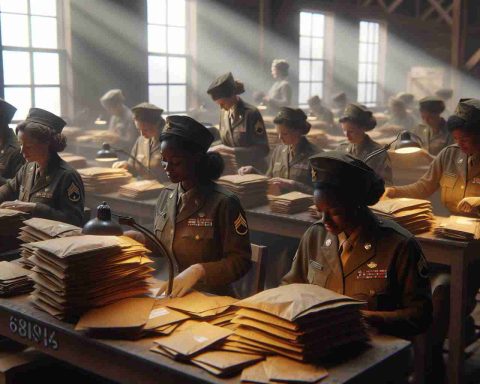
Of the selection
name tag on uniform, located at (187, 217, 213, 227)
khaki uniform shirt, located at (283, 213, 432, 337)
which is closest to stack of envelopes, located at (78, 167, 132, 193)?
name tag on uniform, located at (187, 217, 213, 227)

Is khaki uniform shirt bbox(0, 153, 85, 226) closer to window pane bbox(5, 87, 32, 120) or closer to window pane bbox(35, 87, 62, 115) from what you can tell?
window pane bbox(5, 87, 32, 120)

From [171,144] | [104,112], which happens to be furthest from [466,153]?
[104,112]

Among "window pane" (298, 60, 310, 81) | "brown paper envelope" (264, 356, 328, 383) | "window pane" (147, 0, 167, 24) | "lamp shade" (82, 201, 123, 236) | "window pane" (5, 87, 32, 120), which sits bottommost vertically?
"brown paper envelope" (264, 356, 328, 383)

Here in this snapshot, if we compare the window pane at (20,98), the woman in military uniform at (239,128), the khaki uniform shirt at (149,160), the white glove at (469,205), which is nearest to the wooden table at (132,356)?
the white glove at (469,205)

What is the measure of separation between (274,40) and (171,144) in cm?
964

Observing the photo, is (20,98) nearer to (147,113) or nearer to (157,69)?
(157,69)

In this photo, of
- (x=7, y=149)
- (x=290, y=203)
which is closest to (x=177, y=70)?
(x=7, y=149)

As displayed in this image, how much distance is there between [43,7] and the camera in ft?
29.9

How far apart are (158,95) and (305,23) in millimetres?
4412

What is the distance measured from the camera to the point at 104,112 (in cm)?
1001

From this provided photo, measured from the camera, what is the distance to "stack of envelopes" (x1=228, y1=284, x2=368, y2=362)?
7.13 feet

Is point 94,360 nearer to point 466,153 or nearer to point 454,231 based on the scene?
point 454,231

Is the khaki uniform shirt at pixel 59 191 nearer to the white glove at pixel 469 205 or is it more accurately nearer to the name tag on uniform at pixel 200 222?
the name tag on uniform at pixel 200 222

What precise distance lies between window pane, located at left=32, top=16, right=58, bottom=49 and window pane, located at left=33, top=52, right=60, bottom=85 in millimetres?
130
